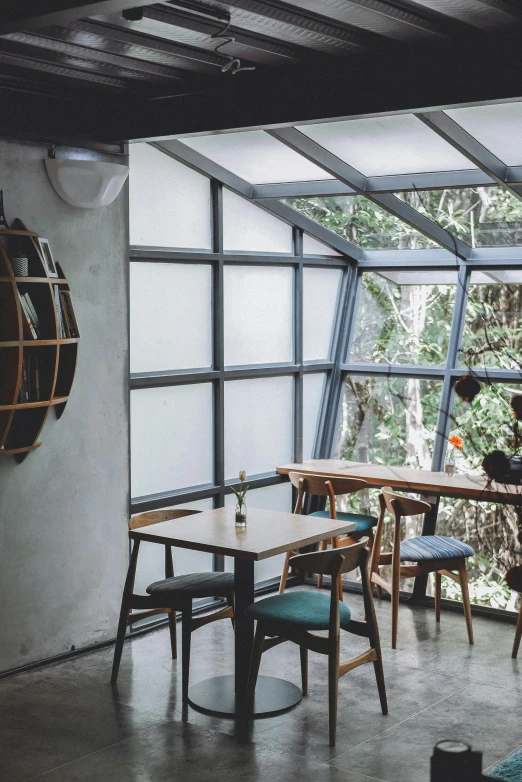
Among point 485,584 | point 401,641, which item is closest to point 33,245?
point 401,641

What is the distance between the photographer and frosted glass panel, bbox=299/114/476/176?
517 cm

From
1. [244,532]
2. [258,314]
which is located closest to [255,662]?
[244,532]

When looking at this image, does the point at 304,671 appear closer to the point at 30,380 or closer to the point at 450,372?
the point at 30,380

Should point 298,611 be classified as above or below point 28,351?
below

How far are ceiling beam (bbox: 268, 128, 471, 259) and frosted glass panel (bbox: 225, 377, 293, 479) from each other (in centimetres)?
156

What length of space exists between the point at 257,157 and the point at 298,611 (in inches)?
118

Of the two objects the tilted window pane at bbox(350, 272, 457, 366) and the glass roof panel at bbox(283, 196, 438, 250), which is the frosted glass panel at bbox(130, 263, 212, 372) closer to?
the glass roof panel at bbox(283, 196, 438, 250)

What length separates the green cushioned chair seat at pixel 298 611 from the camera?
452 centimetres

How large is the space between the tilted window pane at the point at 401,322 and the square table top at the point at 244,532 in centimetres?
242

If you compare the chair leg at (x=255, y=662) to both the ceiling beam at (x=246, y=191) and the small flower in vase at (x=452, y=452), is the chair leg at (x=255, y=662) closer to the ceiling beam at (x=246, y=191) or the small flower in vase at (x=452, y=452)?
the small flower in vase at (x=452, y=452)

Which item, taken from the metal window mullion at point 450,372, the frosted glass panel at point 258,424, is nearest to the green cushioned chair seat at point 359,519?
the frosted glass panel at point 258,424

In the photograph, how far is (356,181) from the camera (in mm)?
6070

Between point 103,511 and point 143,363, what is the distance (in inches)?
38.2

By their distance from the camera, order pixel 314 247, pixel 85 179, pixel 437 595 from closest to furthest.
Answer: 1. pixel 85 179
2. pixel 437 595
3. pixel 314 247
